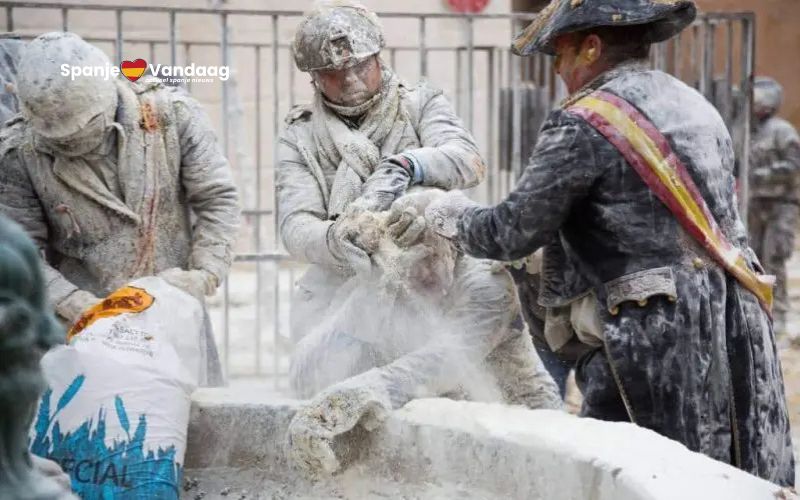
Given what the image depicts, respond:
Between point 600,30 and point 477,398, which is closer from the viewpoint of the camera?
point 600,30

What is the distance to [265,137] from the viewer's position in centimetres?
1171

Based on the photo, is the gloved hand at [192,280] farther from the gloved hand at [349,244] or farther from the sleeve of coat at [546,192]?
the sleeve of coat at [546,192]

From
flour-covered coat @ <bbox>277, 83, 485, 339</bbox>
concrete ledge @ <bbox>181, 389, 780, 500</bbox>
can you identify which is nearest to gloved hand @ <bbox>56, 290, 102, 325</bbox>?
concrete ledge @ <bbox>181, 389, 780, 500</bbox>

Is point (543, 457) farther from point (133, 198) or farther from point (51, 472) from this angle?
point (133, 198)

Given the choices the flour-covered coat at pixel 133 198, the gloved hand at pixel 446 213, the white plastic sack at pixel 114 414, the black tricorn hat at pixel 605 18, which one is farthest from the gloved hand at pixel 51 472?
the flour-covered coat at pixel 133 198

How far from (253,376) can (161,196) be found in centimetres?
329

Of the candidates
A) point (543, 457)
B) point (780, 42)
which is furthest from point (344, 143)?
point (780, 42)

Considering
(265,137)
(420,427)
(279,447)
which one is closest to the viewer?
(420,427)

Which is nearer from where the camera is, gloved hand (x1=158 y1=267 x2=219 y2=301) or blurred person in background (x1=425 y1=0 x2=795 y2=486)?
blurred person in background (x1=425 y1=0 x2=795 y2=486)

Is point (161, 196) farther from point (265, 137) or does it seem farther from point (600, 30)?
point (265, 137)

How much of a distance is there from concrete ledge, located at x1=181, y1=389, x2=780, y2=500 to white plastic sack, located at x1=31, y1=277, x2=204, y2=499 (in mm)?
224

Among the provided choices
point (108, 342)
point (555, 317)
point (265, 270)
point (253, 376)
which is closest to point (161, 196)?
point (108, 342)

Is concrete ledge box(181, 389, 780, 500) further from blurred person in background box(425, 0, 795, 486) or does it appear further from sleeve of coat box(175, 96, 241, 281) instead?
sleeve of coat box(175, 96, 241, 281)

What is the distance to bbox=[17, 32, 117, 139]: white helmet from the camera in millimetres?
4258
